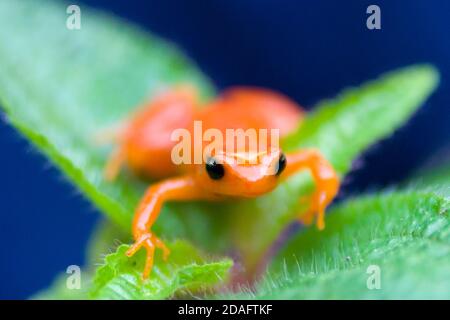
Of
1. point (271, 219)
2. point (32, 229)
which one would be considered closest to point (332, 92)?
point (271, 219)

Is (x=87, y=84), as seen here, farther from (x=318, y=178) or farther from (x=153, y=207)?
(x=318, y=178)

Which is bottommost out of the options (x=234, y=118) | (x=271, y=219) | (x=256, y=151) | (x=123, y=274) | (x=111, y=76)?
(x=123, y=274)

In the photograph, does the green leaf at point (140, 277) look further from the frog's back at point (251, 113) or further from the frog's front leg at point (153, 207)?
the frog's back at point (251, 113)

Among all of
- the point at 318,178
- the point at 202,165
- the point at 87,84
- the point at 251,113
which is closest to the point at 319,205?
the point at 318,178

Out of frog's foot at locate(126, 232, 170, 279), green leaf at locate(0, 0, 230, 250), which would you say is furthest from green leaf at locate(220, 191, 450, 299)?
green leaf at locate(0, 0, 230, 250)

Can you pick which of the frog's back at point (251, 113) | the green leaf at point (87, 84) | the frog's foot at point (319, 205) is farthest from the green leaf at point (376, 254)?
the frog's back at point (251, 113)
